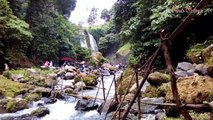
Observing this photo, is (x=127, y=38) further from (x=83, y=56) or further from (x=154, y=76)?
(x=83, y=56)

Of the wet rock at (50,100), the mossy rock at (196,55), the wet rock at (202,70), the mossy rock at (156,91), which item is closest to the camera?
the wet rock at (202,70)

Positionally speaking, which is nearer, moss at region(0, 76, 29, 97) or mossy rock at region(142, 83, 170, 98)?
mossy rock at region(142, 83, 170, 98)

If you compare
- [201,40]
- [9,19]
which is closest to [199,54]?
[201,40]

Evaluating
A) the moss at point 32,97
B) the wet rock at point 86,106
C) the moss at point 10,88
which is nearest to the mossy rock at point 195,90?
the wet rock at point 86,106

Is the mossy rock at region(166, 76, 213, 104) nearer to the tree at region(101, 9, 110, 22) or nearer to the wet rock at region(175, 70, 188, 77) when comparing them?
the wet rock at region(175, 70, 188, 77)

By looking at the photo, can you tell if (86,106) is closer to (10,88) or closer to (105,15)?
(10,88)

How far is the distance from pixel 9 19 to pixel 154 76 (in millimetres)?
14905

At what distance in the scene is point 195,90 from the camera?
21.9 feet

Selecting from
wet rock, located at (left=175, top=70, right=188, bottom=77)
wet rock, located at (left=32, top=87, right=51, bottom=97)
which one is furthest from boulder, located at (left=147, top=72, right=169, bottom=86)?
wet rock, located at (left=32, top=87, right=51, bottom=97)

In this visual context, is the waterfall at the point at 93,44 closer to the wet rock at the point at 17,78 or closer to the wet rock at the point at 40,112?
the wet rock at the point at 17,78

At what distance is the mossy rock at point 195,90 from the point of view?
6.39 meters

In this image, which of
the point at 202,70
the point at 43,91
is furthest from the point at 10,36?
the point at 202,70

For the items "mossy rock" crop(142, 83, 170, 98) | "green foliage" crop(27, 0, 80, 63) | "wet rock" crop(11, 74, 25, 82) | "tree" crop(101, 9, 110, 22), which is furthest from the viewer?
"tree" crop(101, 9, 110, 22)

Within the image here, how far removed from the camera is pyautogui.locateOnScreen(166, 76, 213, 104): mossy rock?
Answer: 6.39 metres
